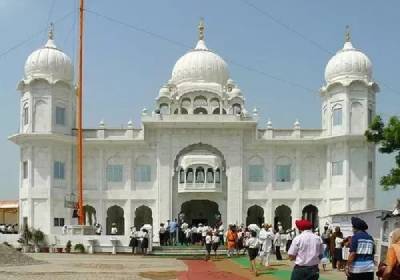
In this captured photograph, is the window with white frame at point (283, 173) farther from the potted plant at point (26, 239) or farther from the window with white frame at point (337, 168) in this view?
the potted plant at point (26, 239)

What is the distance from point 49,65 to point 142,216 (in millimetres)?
12749

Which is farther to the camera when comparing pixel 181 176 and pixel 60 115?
pixel 60 115

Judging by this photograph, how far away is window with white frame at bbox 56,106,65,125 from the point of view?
163 feet

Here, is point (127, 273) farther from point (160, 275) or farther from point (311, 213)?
point (311, 213)

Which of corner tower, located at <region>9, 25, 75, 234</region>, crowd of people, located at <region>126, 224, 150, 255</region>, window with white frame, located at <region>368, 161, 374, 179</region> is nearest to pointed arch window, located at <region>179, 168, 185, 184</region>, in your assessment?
corner tower, located at <region>9, 25, 75, 234</region>

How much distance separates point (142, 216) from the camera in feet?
176

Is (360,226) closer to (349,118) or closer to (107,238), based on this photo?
(107,238)

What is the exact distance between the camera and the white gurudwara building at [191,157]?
48.6 metres

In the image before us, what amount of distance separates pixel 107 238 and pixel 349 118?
19.4 m

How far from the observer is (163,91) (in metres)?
53.2

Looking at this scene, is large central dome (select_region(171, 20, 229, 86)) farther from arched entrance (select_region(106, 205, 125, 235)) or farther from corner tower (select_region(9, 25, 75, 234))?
arched entrance (select_region(106, 205, 125, 235))

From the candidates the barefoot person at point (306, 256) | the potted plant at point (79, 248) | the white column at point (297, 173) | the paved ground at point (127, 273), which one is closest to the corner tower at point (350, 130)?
the white column at point (297, 173)

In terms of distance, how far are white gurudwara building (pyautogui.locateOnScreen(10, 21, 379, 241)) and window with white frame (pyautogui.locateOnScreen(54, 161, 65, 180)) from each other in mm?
70

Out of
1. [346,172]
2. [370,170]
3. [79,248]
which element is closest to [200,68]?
[346,172]
